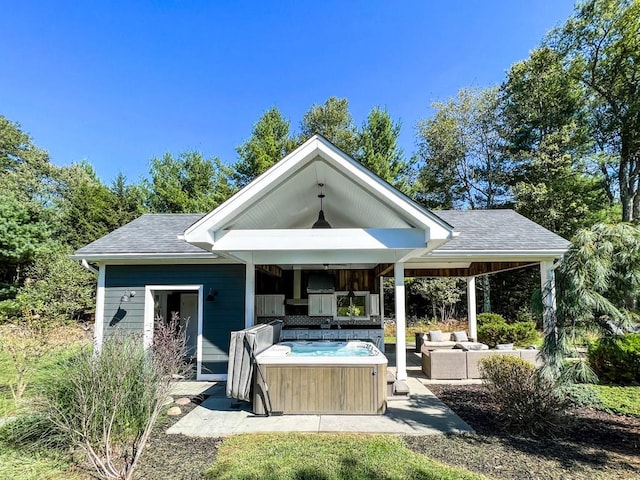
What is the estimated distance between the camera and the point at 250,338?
21.8 ft

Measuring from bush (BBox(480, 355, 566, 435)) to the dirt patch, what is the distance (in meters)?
4.21

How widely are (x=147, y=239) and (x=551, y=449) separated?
9.61 meters

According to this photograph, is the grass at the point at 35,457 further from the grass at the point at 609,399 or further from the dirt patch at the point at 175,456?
the grass at the point at 609,399

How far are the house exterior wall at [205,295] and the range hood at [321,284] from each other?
11.4 ft

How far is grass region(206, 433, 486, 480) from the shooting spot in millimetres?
4078

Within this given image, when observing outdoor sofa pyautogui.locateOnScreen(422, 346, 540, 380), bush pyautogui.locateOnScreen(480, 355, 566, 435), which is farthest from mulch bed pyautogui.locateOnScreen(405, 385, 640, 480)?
outdoor sofa pyautogui.locateOnScreen(422, 346, 540, 380)

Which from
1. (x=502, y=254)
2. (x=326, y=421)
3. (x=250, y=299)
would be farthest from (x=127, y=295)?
(x=502, y=254)

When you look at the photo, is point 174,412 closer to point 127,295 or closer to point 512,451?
point 127,295

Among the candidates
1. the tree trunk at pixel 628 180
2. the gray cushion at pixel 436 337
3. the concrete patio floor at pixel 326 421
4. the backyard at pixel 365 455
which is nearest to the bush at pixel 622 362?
the backyard at pixel 365 455

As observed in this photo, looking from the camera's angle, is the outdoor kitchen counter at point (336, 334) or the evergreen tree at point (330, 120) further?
the evergreen tree at point (330, 120)

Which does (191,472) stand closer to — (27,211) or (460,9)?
(460,9)

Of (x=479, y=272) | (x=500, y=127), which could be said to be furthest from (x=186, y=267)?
(x=500, y=127)

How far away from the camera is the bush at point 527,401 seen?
5.29 metres

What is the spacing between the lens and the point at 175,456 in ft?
15.5
